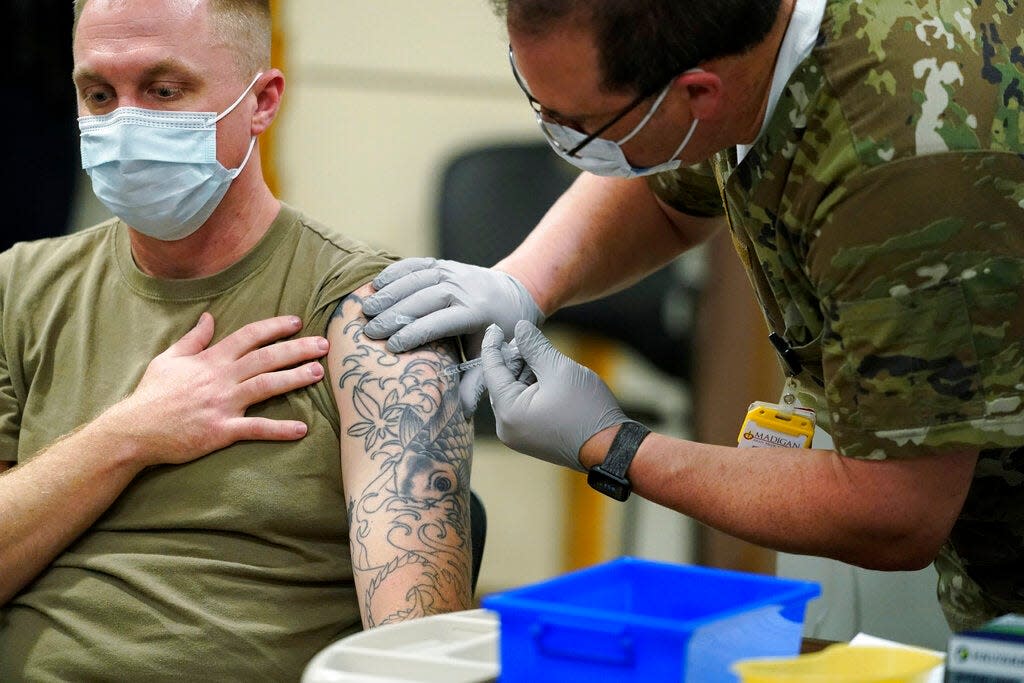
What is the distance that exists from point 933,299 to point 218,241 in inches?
44.1

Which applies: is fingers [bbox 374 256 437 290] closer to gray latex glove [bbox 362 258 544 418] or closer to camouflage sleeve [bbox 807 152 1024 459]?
gray latex glove [bbox 362 258 544 418]

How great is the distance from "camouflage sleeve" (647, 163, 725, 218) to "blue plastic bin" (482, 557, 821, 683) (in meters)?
0.88

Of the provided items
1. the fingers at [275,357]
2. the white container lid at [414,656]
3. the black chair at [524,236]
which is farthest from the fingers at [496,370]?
the black chair at [524,236]

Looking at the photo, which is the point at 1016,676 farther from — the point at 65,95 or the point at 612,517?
the point at 65,95

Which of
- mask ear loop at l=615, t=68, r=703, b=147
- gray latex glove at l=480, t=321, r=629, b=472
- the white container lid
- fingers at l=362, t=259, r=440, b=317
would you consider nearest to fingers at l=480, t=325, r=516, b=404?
gray latex glove at l=480, t=321, r=629, b=472

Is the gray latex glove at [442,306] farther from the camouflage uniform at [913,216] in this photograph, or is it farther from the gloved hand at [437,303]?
the camouflage uniform at [913,216]

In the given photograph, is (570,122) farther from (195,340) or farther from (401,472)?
(195,340)

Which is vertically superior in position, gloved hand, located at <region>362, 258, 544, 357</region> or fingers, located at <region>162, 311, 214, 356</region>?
gloved hand, located at <region>362, 258, 544, 357</region>

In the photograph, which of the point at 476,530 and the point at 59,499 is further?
the point at 476,530

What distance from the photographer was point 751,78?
153 centimetres

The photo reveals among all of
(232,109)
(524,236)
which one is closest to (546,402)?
(232,109)

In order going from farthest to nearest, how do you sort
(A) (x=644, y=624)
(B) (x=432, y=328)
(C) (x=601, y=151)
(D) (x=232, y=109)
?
(D) (x=232, y=109)
(B) (x=432, y=328)
(C) (x=601, y=151)
(A) (x=644, y=624)

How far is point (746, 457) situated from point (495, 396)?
15.3 inches

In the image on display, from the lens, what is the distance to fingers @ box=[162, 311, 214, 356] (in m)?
1.88
